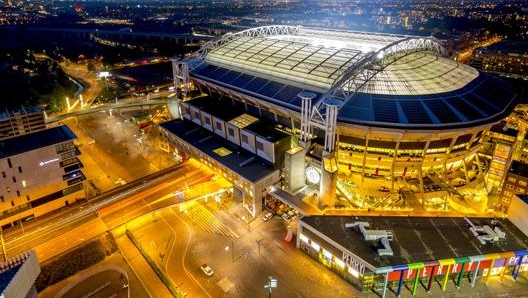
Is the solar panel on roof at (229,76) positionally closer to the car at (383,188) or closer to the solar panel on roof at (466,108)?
the car at (383,188)

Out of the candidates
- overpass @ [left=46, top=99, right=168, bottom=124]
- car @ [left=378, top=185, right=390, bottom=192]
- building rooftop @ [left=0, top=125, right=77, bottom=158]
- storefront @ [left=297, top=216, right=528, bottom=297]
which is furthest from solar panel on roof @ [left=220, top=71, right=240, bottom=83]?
storefront @ [left=297, top=216, right=528, bottom=297]

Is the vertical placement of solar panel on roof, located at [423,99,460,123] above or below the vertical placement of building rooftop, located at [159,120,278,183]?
above

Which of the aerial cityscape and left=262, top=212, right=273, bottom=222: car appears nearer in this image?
the aerial cityscape

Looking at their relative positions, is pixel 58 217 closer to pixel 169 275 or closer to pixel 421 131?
pixel 169 275

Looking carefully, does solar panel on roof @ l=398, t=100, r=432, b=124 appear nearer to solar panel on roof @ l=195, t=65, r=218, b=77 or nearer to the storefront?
the storefront

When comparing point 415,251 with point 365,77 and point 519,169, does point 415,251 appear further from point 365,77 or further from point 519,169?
point 365,77

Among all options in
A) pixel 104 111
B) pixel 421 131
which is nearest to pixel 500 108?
pixel 421 131

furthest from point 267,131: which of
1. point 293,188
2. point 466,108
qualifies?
point 466,108

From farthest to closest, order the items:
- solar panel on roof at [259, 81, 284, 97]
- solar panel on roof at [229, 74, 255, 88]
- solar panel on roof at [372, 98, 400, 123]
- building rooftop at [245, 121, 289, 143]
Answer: solar panel on roof at [229, 74, 255, 88], solar panel on roof at [259, 81, 284, 97], building rooftop at [245, 121, 289, 143], solar panel on roof at [372, 98, 400, 123]
